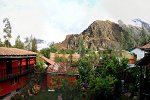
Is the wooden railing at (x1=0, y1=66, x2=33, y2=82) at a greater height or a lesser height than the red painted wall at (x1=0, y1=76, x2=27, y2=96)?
greater

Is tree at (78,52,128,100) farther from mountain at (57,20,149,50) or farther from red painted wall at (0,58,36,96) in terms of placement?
mountain at (57,20,149,50)

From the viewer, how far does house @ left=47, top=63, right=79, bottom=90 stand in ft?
132

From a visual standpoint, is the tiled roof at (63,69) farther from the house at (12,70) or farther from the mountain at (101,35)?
the mountain at (101,35)

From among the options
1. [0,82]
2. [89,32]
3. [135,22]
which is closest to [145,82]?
[0,82]

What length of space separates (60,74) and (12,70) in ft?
23.1

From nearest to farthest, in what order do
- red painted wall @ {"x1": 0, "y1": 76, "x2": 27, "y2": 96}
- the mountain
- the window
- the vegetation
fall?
red painted wall @ {"x1": 0, "y1": 76, "x2": 27, "y2": 96} → the window → the vegetation → the mountain

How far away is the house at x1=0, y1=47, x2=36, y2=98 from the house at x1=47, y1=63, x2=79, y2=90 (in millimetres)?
3748

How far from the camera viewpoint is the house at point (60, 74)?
40.2 m

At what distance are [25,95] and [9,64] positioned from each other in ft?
15.4

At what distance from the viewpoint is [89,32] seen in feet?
547

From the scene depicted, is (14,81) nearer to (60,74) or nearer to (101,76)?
(60,74)

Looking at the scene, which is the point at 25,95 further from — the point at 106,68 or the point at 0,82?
the point at 106,68

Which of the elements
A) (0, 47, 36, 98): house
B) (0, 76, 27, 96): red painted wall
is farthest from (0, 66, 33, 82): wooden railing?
(0, 76, 27, 96): red painted wall

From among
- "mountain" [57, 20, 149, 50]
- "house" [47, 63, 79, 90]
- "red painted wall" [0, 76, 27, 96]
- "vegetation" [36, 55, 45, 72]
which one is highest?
Result: "mountain" [57, 20, 149, 50]
